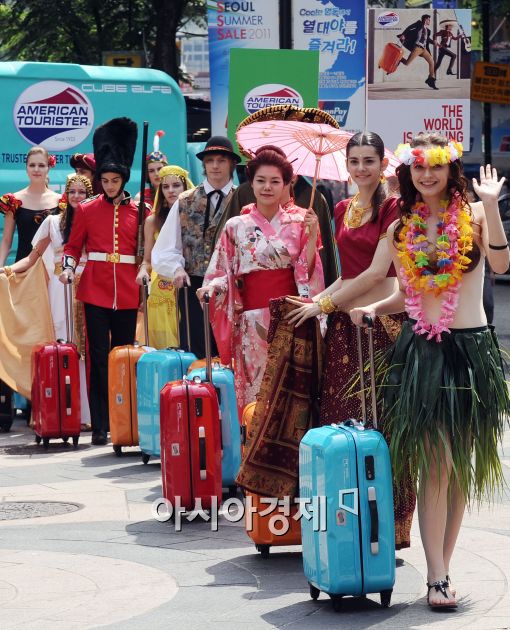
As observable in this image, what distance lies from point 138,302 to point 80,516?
126 inches

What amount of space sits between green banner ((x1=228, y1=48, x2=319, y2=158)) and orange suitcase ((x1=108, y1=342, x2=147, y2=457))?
428 centimetres

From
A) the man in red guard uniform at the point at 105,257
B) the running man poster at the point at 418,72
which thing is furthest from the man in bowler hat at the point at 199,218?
the running man poster at the point at 418,72

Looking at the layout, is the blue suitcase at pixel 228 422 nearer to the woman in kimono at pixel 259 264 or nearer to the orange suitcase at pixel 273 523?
the woman in kimono at pixel 259 264

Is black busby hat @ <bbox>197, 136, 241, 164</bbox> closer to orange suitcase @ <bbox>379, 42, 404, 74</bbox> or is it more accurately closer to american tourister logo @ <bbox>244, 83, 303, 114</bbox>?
american tourister logo @ <bbox>244, 83, 303, 114</bbox>

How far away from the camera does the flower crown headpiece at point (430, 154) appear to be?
19.6ft

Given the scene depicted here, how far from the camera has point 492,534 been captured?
289 inches

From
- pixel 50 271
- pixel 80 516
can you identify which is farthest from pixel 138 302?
pixel 80 516

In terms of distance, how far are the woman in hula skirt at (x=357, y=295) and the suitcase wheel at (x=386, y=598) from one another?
67 cm

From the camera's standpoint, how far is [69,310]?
37.3 feet

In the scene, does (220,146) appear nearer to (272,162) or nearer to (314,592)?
(272,162)

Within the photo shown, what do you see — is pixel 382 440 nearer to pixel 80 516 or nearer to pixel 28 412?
pixel 80 516

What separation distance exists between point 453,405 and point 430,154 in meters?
0.97

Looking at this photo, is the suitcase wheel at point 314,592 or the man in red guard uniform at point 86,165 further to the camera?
the man in red guard uniform at point 86,165

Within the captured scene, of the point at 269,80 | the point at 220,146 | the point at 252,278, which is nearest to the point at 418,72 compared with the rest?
the point at 269,80
